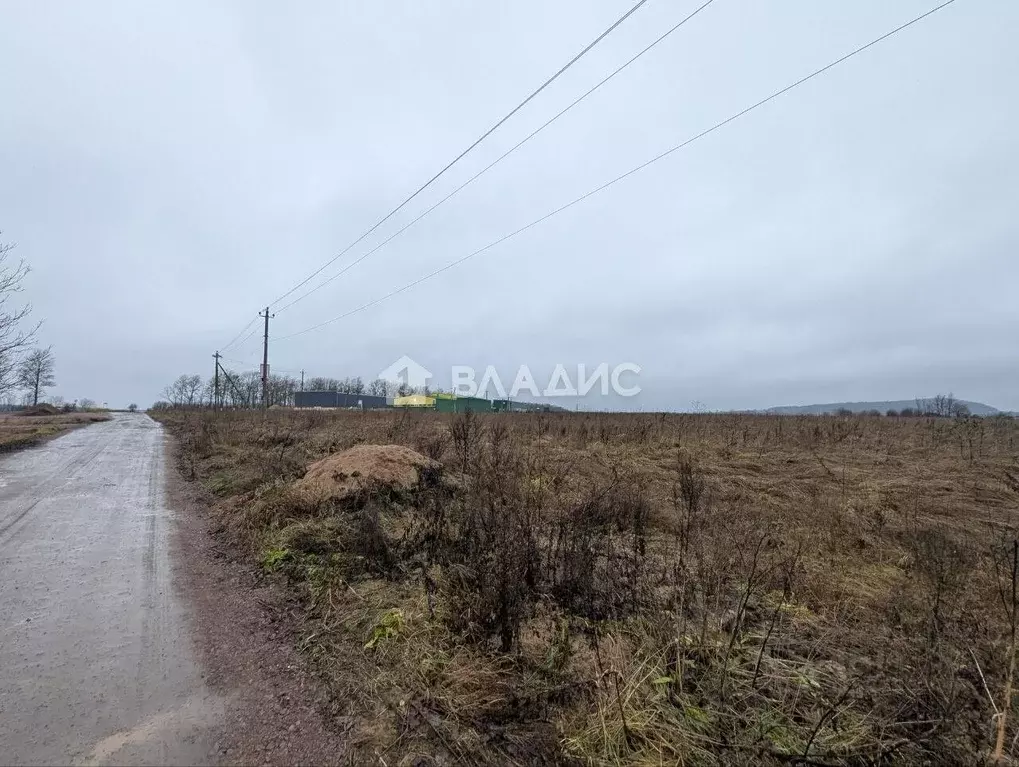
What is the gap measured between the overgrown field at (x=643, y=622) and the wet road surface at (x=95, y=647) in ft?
2.66

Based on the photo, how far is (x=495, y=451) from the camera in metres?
8.84

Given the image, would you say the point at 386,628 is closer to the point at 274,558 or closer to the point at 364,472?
the point at 274,558

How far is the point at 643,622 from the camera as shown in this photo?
3410 millimetres

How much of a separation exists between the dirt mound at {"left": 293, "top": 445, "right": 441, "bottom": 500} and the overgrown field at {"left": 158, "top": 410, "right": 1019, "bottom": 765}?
0.19 ft

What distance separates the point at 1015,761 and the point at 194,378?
119347 millimetres

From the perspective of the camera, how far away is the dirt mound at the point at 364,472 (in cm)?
684

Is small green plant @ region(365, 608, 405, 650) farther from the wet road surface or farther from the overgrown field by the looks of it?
the wet road surface

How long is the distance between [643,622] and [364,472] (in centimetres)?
493

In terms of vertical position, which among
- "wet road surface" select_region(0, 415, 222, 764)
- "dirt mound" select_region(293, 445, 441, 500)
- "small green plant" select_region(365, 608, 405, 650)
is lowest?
"wet road surface" select_region(0, 415, 222, 764)

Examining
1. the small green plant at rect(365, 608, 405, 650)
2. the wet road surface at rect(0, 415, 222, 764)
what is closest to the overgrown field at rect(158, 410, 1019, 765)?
the small green plant at rect(365, 608, 405, 650)

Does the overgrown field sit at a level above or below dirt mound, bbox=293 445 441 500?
below

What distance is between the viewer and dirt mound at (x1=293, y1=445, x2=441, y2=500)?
6.84 m

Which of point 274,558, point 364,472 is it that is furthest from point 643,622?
point 364,472

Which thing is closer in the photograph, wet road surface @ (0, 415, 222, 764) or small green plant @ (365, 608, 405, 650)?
wet road surface @ (0, 415, 222, 764)
